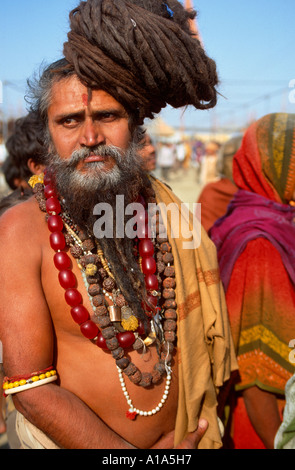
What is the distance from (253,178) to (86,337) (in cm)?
154

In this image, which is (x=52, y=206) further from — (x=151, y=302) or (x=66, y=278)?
(x=151, y=302)

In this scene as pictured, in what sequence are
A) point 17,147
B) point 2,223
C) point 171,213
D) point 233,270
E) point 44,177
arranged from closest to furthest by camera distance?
point 2,223 → point 44,177 → point 171,213 → point 233,270 → point 17,147

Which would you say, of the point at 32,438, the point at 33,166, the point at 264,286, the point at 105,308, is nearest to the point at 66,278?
the point at 105,308

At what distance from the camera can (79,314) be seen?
1788mm

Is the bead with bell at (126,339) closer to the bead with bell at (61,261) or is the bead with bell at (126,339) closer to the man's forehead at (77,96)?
the bead with bell at (61,261)

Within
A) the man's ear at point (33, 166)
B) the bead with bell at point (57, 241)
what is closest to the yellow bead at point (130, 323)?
the bead with bell at point (57, 241)

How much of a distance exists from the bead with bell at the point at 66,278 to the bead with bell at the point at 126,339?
0.33m

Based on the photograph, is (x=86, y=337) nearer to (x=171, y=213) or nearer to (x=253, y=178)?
(x=171, y=213)

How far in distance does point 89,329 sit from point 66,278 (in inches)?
9.6

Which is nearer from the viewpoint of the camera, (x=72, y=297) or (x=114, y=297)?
(x=72, y=297)

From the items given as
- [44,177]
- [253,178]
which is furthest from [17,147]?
[253,178]

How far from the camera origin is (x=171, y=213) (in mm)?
2230

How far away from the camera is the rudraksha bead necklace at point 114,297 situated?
183 centimetres
